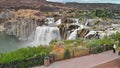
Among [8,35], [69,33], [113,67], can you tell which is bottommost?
[8,35]

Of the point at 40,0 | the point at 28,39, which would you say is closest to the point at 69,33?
the point at 28,39

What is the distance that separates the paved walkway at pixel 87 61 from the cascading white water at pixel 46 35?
23669mm

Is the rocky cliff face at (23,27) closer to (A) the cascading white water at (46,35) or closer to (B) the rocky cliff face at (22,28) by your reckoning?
(B) the rocky cliff face at (22,28)

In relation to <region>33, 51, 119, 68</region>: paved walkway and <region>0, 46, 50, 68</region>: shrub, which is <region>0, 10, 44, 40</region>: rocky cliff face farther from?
<region>0, 46, 50, 68</region>: shrub

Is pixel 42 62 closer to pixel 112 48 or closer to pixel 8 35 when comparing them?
pixel 112 48

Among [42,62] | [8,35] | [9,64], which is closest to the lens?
A: [9,64]

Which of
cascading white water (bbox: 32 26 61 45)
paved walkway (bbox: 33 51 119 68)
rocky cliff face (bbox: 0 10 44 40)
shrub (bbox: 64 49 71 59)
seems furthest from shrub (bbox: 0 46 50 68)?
rocky cliff face (bbox: 0 10 44 40)

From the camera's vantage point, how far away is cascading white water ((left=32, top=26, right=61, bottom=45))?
42.6m

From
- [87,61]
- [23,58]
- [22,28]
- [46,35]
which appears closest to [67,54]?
[87,61]

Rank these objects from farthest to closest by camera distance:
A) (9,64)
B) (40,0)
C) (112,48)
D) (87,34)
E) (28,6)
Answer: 1. (40,0)
2. (28,6)
3. (87,34)
4. (112,48)
5. (9,64)

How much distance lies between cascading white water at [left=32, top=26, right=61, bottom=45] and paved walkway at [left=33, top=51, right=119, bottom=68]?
77.7ft

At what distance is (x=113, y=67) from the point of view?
54.0 ft

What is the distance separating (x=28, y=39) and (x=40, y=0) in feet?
233

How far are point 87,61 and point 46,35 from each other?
93.6 feet
